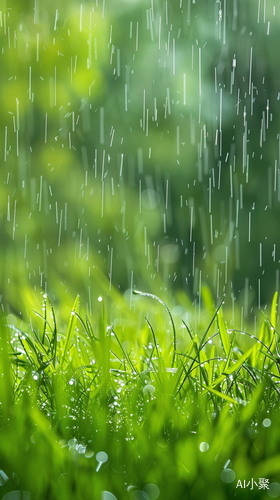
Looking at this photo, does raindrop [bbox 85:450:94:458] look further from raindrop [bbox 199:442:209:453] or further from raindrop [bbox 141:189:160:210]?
raindrop [bbox 141:189:160:210]

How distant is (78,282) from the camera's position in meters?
4.68

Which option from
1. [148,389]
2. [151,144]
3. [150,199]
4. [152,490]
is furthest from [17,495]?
[150,199]

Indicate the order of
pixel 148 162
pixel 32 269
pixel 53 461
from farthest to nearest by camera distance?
pixel 148 162 → pixel 32 269 → pixel 53 461

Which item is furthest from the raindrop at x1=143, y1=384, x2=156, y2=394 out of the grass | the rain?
the rain

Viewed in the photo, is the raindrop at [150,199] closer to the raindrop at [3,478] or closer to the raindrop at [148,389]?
the raindrop at [148,389]

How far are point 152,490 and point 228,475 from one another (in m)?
0.09

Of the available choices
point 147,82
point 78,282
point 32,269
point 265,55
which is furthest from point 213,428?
point 265,55

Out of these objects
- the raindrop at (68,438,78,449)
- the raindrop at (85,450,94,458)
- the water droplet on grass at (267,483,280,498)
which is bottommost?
the water droplet on grass at (267,483,280,498)

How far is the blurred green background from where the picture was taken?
506cm

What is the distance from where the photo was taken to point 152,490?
20.5 inches

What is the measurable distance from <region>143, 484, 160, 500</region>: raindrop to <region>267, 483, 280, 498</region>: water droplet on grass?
13 cm

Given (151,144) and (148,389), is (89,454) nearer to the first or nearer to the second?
(148,389)

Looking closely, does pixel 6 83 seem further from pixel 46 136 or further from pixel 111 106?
pixel 111 106

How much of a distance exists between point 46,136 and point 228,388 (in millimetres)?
5253
